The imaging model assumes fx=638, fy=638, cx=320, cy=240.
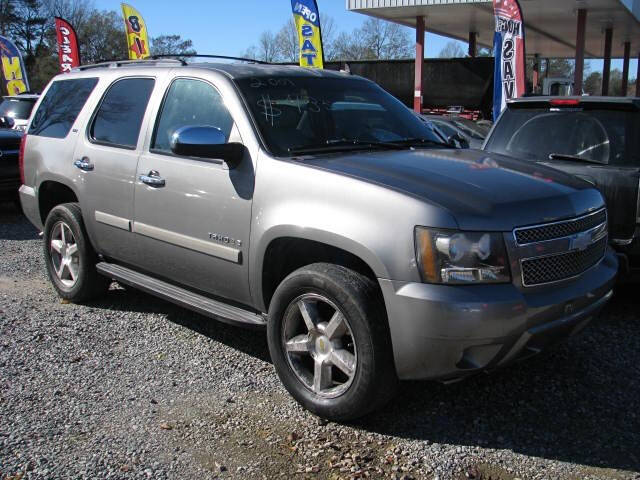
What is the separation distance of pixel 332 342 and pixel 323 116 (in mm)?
1539

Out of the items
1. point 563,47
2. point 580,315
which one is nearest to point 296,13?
point 580,315

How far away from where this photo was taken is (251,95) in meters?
3.96

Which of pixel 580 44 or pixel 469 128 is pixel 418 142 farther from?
pixel 580 44

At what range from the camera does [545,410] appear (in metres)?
3.54

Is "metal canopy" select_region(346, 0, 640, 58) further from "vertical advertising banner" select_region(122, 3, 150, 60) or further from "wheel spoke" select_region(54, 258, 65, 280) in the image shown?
"wheel spoke" select_region(54, 258, 65, 280)

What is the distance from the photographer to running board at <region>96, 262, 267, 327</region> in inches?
149

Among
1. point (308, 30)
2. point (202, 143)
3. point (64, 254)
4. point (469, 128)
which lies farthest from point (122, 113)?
point (308, 30)

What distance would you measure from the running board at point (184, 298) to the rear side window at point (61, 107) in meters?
1.28

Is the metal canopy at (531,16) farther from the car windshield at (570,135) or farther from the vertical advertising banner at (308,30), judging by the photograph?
the car windshield at (570,135)

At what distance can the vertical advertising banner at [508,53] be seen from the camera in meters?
11.4

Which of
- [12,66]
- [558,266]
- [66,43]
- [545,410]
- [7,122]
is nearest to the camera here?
→ [558,266]

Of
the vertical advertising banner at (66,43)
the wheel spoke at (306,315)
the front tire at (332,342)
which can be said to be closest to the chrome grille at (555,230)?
the front tire at (332,342)

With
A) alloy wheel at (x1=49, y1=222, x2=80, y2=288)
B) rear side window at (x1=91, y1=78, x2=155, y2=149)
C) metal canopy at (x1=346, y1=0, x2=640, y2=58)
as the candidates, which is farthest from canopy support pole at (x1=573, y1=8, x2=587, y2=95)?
alloy wheel at (x1=49, y1=222, x2=80, y2=288)

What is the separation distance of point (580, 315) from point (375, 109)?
204cm
